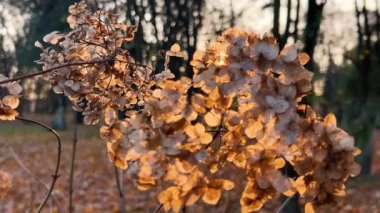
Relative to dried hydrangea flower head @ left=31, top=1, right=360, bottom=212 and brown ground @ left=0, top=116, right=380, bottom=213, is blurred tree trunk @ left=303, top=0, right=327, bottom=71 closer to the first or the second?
brown ground @ left=0, top=116, right=380, bottom=213

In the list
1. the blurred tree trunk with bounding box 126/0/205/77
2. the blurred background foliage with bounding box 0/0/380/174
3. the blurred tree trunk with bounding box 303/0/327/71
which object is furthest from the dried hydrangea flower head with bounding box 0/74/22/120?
the blurred tree trunk with bounding box 303/0/327/71

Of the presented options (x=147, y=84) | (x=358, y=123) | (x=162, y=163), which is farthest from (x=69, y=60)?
(x=358, y=123)

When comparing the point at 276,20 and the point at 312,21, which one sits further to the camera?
the point at 312,21

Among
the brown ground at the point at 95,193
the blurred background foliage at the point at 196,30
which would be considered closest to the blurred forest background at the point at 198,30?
the blurred background foliage at the point at 196,30

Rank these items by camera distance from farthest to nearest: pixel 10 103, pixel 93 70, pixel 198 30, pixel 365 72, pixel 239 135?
pixel 365 72 → pixel 198 30 → pixel 93 70 → pixel 10 103 → pixel 239 135

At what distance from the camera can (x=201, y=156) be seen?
1.07 m

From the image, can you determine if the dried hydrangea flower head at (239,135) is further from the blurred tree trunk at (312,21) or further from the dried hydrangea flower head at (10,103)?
the blurred tree trunk at (312,21)

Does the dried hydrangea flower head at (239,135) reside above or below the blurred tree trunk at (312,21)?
below

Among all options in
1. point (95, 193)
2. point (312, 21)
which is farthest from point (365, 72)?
point (95, 193)

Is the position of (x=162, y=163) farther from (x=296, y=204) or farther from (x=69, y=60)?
(x=296, y=204)

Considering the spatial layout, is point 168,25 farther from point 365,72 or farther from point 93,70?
point 365,72

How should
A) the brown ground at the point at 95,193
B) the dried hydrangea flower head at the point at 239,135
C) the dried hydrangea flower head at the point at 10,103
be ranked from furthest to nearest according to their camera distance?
the brown ground at the point at 95,193, the dried hydrangea flower head at the point at 10,103, the dried hydrangea flower head at the point at 239,135

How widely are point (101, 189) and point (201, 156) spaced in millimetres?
7768

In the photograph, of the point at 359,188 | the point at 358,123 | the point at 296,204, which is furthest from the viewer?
the point at 359,188
